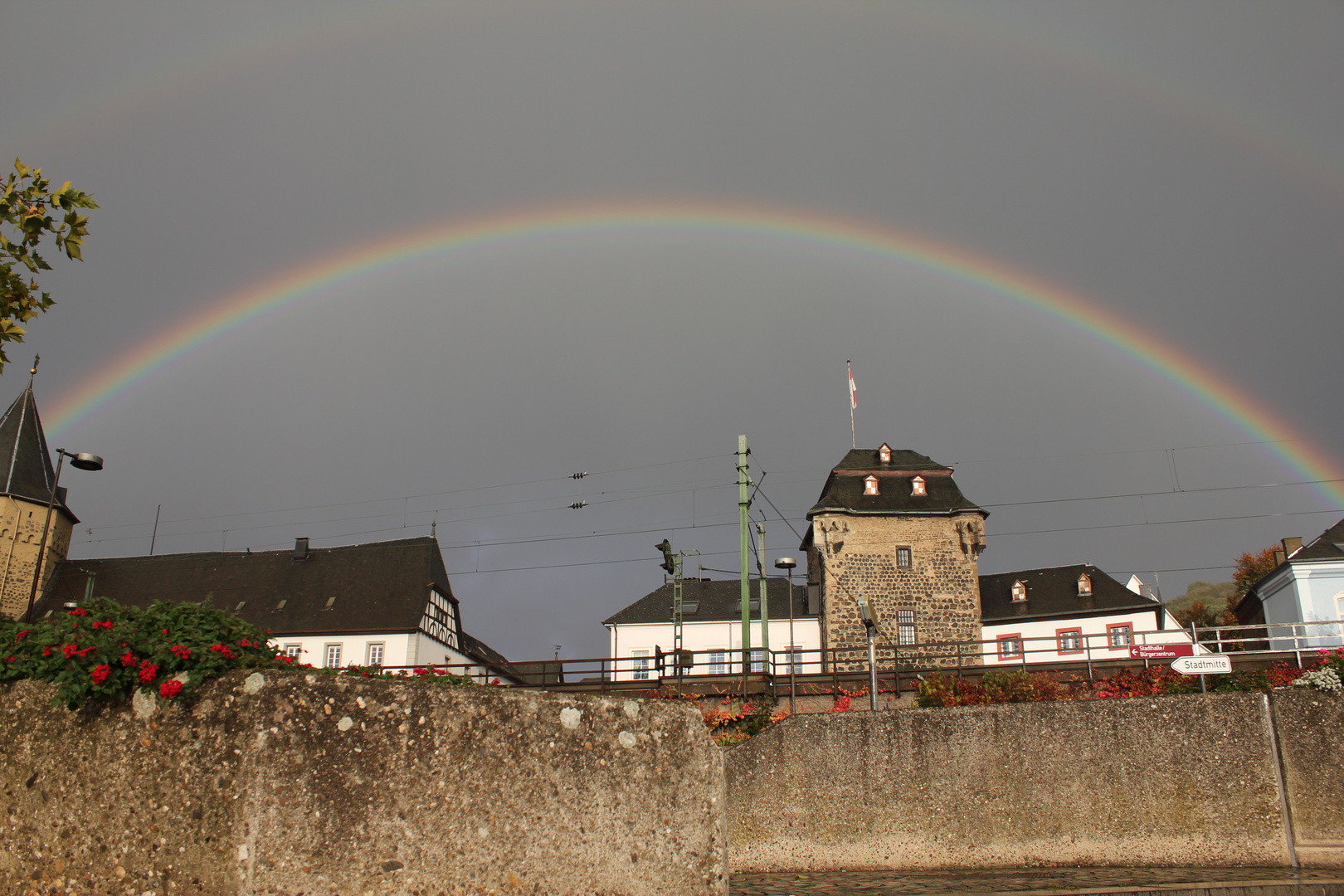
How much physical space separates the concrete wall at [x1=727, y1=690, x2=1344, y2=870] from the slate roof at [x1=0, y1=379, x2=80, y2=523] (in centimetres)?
5378

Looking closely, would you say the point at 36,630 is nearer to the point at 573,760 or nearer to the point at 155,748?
the point at 155,748

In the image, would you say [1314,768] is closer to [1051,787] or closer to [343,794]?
[1051,787]

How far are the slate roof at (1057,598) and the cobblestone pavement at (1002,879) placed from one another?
117 feet

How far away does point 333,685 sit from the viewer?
6.18m

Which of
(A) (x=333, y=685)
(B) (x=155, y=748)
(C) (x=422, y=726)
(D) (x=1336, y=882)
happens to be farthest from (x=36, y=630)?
(D) (x=1336, y=882)

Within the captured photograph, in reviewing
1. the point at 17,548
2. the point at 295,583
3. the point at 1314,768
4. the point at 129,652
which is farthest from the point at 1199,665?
the point at 17,548

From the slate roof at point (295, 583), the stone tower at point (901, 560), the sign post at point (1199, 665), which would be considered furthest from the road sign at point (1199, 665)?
the slate roof at point (295, 583)

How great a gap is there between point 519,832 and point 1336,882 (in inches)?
362

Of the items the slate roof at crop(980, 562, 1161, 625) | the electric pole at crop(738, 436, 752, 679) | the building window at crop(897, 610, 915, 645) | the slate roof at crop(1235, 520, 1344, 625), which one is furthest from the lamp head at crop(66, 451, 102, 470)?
the slate roof at crop(1235, 520, 1344, 625)

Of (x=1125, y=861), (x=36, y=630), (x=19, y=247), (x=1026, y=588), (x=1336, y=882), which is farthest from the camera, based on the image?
(x=1026, y=588)

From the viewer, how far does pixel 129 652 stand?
6.19 meters

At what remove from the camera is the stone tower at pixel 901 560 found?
42.2m

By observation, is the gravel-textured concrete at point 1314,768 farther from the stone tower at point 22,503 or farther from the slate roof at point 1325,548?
the stone tower at point 22,503

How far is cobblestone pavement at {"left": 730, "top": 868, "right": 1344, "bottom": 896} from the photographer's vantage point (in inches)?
418
